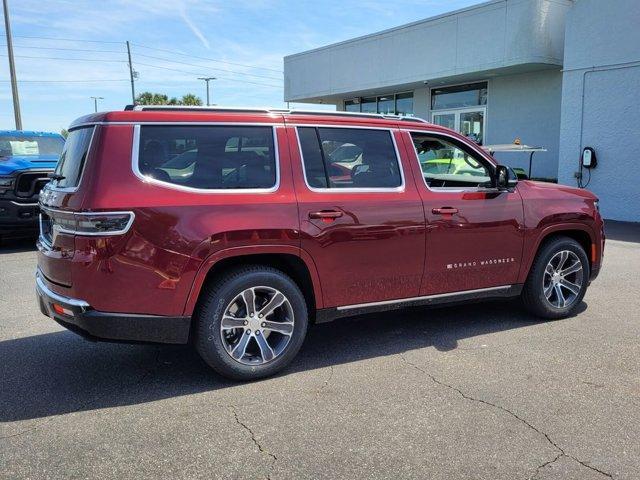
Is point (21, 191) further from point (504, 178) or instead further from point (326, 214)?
point (504, 178)

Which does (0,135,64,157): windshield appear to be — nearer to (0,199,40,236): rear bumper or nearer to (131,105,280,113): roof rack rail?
(0,199,40,236): rear bumper

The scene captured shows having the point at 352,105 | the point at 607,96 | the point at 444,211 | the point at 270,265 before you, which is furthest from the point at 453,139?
the point at 352,105

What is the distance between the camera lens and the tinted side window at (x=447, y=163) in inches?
198

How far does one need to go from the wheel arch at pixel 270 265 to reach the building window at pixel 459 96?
52.6 ft

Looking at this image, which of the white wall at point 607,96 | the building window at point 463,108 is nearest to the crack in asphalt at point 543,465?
the white wall at point 607,96

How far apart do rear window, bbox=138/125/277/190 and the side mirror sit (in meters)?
2.11

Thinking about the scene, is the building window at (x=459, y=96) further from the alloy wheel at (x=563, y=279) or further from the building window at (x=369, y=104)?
the alloy wheel at (x=563, y=279)

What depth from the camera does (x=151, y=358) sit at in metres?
4.64

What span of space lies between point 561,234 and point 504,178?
1056mm

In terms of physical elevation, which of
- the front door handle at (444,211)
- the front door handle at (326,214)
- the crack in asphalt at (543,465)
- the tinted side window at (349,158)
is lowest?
the crack in asphalt at (543,465)

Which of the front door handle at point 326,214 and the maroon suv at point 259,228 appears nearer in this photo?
the maroon suv at point 259,228

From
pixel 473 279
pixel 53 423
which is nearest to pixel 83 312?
pixel 53 423

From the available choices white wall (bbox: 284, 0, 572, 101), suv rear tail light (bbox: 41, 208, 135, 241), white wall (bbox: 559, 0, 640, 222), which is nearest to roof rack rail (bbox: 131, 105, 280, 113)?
suv rear tail light (bbox: 41, 208, 135, 241)

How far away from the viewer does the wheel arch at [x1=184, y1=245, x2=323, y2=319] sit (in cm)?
386
